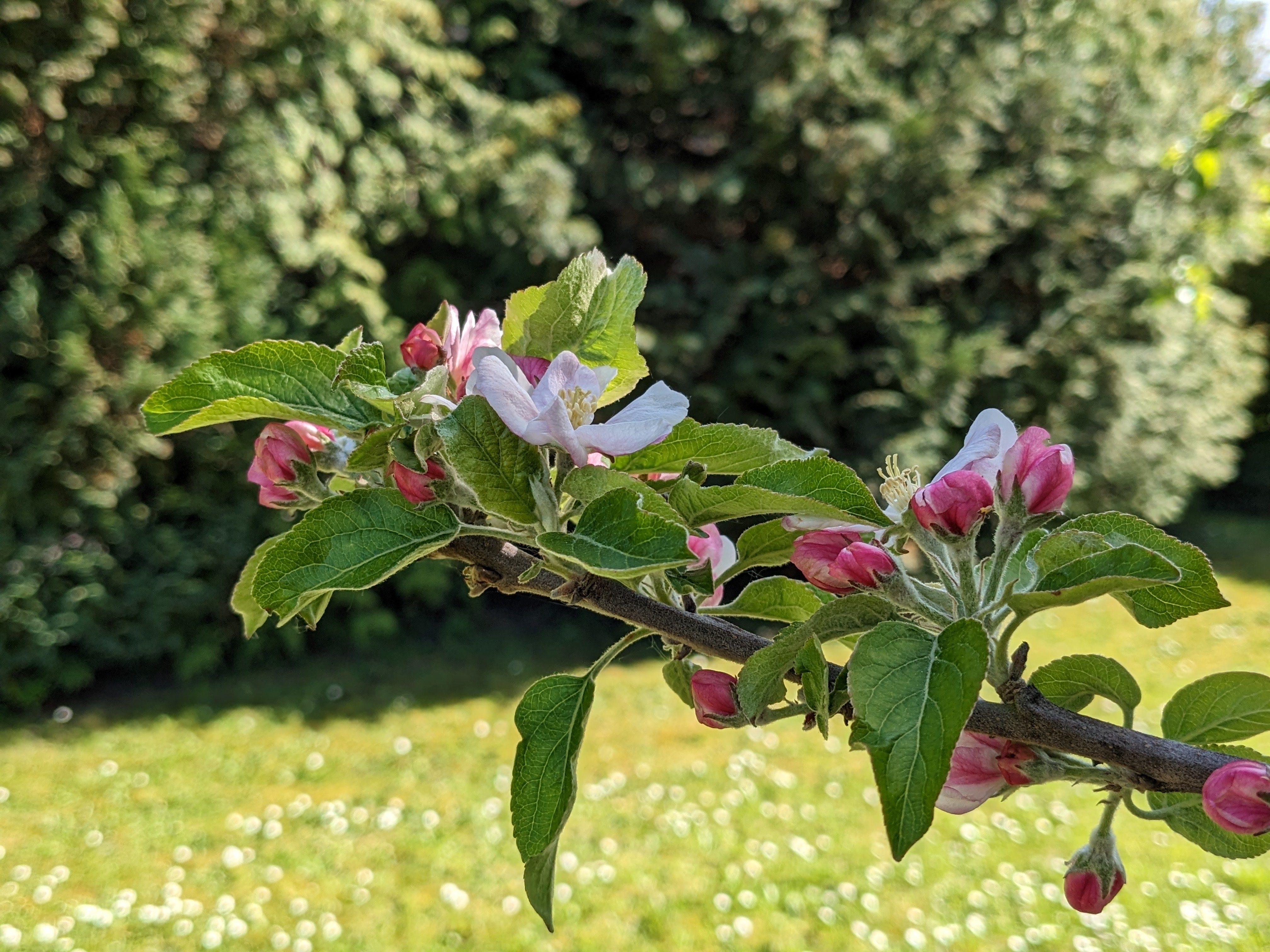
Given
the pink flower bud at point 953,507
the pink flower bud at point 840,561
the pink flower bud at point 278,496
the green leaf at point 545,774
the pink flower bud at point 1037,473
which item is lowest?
the pink flower bud at point 278,496

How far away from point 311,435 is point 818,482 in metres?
0.41

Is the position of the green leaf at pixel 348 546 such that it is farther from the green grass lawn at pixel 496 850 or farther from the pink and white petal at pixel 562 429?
the green grass lawn at pixel 496 850

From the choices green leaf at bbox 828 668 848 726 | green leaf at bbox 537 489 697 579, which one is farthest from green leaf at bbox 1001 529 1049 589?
green leaf at bbox 537 489 697 579

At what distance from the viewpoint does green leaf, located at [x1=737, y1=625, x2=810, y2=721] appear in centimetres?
55

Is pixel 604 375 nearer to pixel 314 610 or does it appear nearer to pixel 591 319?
pixel 591 319

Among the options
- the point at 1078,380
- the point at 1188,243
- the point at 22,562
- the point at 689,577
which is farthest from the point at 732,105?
the point at 689,577

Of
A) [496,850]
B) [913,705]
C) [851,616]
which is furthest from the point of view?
[496,850]

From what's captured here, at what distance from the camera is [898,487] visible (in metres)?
0.70

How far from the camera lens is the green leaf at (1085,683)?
0.68 meters

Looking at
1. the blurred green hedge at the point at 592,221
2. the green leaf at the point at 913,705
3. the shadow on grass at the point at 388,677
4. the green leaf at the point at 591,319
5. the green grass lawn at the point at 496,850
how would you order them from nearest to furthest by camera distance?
the green leaf at the point at 913,705 < the green leaf at the point at 591,319 < the green grass lawn at the point at 496,850 < the blurred green hedge at the point at 592,221 < the shadow on grass at the point at 388,677

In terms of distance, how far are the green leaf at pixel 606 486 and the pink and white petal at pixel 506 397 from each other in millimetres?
37

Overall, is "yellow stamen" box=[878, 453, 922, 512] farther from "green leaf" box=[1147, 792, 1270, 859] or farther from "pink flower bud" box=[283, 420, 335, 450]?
"pink flower bud" box=[283, 420, 335, 450]

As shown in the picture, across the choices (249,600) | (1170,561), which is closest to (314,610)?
(249,600)

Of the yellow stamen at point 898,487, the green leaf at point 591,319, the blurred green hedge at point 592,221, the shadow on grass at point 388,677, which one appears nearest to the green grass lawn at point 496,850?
the shadow on grass at point 388,677
